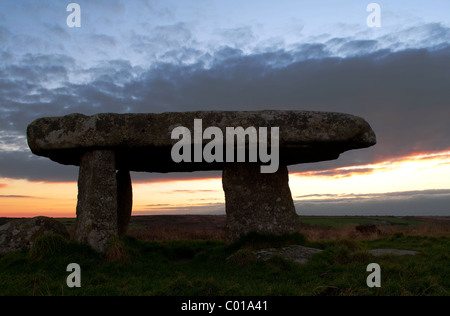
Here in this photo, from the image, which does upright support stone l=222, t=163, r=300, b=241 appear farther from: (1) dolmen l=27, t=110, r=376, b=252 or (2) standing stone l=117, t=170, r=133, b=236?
(2) standing stone l=117, t=170, r=133, b=236

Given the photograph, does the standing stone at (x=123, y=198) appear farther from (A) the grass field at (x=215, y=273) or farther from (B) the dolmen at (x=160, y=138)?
(B) the dolmen at (x=160, y=138)

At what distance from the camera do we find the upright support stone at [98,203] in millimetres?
9641

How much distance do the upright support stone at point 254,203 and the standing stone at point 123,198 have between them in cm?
408

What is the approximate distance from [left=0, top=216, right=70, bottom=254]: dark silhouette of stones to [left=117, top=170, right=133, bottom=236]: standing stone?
8.69 feet

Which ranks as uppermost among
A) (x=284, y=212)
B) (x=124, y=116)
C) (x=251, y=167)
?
(x=124, y=116)

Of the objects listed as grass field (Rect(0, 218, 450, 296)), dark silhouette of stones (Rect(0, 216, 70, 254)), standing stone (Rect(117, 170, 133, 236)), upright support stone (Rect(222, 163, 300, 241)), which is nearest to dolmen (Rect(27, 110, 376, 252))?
upright support stone (Rect(222, 163, 300, 241))

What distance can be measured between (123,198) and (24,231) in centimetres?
370

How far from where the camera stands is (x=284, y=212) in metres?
11.4

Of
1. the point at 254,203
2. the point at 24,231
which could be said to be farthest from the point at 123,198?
the point at 254,203

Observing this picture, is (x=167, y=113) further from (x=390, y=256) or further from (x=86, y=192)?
(x=390, y=256)

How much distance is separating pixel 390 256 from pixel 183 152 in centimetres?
552

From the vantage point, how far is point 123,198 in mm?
13703
